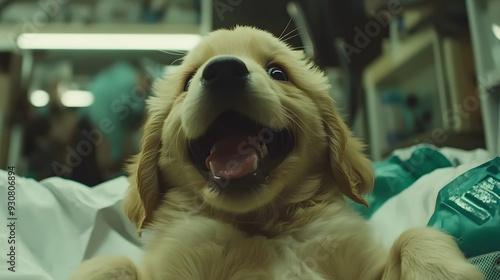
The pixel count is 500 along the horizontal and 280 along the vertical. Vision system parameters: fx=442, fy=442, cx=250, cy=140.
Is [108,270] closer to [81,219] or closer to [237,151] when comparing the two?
[237,151]

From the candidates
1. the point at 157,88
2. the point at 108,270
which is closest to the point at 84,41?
the point at 157,88

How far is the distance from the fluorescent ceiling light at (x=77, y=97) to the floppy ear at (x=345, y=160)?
212 cm

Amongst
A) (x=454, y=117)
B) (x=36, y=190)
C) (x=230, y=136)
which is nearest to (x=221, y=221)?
(x=230, y=136)

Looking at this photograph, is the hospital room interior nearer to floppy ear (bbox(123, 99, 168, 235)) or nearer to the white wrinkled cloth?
the white wrinkled cloth

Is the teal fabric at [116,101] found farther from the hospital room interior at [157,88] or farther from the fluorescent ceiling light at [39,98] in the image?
the fluorescent ceiling light at [39,98]

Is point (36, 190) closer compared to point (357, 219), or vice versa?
point (357, 219)

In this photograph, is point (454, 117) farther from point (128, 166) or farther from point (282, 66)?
point (128, 166)

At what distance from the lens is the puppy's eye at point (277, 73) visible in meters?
1.12

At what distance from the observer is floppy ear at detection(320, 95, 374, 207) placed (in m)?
1.09

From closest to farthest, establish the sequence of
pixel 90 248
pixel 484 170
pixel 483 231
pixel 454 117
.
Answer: pixel 483 231 < pixel 484 170 < pixel 90 248 < pixel 454 117

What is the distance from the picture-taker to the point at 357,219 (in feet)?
3.41

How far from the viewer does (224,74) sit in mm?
Answer: 922

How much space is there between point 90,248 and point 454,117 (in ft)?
7.29

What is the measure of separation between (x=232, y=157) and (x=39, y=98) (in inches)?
91.7
